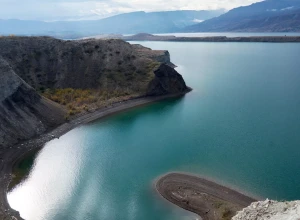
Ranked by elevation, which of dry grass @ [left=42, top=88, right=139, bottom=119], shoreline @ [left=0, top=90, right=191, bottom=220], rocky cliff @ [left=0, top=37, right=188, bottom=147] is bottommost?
shoreline @ [left=0, top=90, right=191, bottom=220]

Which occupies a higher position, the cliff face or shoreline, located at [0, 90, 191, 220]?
the cliff face

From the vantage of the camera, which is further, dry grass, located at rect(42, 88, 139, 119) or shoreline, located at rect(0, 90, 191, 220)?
dry grass, located at rect(42, 88, 139, 119)

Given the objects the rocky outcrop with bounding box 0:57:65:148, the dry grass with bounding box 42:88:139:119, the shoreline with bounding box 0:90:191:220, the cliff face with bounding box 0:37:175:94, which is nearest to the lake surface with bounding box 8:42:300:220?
the shoreline with bounding box 0:90:191:220

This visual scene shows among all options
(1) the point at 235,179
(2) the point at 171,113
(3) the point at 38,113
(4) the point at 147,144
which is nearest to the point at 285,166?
(1) the point at 235,179

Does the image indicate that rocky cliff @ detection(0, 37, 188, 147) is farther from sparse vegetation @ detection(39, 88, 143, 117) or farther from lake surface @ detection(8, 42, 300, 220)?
lake surface @ detection(8, 42, 300, 220)

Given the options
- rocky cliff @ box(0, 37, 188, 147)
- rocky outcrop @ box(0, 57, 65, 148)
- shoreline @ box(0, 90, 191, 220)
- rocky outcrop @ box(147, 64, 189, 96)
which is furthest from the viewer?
rocky outcrop @ box(147, 64, 189, 96)

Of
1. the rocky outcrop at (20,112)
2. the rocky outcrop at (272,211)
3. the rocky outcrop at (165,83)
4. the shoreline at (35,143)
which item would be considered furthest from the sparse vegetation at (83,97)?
the rocky outcrop at (272,211)
